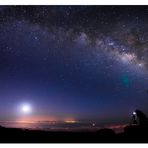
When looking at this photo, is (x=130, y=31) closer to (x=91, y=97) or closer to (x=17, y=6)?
(x=91, y=97)

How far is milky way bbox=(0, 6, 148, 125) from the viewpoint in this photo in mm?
5445

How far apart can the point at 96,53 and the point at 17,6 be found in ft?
4.58

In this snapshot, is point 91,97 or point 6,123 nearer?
point 6,123

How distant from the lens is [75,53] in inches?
217

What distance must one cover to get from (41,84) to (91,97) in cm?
80

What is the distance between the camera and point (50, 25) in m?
5.52

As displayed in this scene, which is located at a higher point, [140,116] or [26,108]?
[26,108]

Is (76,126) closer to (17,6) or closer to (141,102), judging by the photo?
(141,102)

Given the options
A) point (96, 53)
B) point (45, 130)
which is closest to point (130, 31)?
point (96, 53)

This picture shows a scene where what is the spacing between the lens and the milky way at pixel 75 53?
5.45 metres

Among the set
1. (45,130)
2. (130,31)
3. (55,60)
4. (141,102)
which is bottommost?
(45,130)

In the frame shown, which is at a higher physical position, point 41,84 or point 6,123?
point 41,84

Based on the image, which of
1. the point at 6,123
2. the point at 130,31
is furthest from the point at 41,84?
the point at 130,31

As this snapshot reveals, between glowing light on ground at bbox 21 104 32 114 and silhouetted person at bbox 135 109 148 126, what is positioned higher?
glowing light on ground at bbox 21 104 32 114
